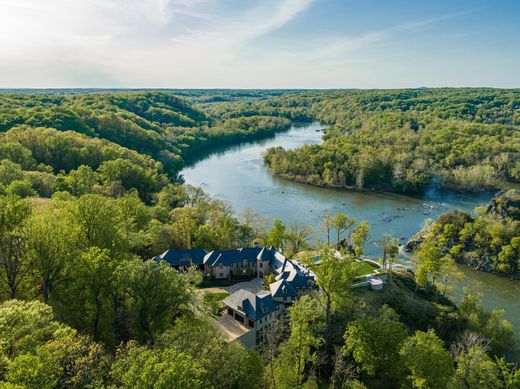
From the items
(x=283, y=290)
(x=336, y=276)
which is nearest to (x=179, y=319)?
(x=336, y=276)

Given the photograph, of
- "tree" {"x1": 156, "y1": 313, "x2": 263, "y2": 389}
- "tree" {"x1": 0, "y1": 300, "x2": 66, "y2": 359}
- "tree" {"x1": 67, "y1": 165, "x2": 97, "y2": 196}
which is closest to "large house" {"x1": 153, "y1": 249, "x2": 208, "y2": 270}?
"tree" {"x1": 156, "y1": 313, "x2": 263, "y2": 389}

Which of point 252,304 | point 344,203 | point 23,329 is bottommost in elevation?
point 344,203

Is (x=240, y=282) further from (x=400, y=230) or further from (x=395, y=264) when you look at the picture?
(x=400, y=230)

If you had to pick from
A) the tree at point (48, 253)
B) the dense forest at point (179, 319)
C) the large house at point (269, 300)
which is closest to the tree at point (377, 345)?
the dense forest at point (179, 319)

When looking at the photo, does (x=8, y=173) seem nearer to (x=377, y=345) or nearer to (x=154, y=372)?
(x=154, y=372)

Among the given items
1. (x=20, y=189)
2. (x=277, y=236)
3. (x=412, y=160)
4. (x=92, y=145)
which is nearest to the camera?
(x=277, y=236)

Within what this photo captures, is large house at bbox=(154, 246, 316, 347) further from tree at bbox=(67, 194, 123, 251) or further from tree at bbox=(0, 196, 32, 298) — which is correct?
tree at bbox=(0, 196, 32, 298)
